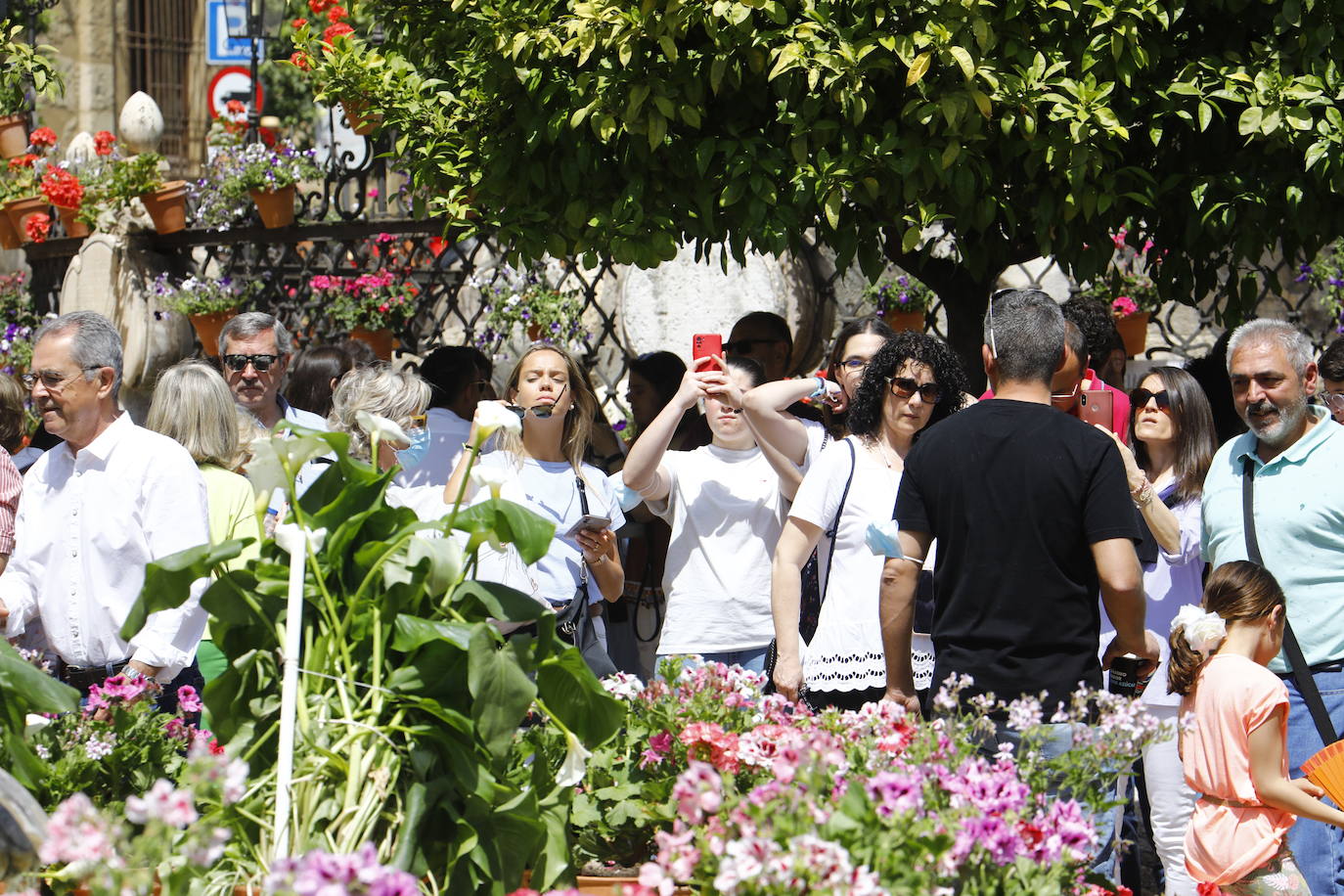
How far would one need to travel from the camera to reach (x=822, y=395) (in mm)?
4621

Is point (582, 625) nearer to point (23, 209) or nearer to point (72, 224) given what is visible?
point (72, 224)

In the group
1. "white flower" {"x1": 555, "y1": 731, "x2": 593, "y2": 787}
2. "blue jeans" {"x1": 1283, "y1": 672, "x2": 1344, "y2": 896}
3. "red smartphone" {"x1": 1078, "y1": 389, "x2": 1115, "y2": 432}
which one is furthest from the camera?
"red smartphone" {"x1": 1078, "y1": 389, "x2": 1115, "y2": 432}

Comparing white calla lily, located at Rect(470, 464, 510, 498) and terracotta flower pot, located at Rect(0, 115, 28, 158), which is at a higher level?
terracotta flower pot, located at Rect(0, 115, 28, 158)

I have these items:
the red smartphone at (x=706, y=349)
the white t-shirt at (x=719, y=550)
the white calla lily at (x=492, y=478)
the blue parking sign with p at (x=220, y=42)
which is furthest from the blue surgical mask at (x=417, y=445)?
the blue parking sign with p at (x=220, y=42)

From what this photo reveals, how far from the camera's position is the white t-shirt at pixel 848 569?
3826mm

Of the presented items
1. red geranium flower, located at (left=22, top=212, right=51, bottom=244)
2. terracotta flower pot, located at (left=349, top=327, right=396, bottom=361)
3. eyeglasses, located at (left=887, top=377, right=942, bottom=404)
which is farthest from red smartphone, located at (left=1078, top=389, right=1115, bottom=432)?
red geranium flower, located at (left=22, top=212, right=51, bottom=244)

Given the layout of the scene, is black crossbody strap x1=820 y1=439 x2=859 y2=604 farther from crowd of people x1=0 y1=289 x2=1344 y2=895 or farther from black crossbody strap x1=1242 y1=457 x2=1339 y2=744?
black crossbody strap x1=1242 y1=457 x2=1339 y2=744

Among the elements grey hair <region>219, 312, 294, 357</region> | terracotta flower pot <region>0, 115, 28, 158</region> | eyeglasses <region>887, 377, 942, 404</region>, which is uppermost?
terracotta flower pot <region>0, 115, 28, 158</region>

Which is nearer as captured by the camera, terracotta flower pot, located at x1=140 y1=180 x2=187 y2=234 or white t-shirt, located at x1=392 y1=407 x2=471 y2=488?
white t-shirt, located at x1=392 y1=407 x2=471 y2=488

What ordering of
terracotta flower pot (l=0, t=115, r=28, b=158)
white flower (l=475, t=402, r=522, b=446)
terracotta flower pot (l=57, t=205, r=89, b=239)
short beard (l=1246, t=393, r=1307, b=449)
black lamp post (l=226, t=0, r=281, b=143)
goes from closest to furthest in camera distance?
white flower (l=475, t=402, r=522, b=446), short beard (l=1246, t=393, r=1307, b=449), terracotta flower pot (l=57, t=205, r=89, b=239), terracotta flower pot (l=0, t=115, r=28, b=158), black lamp post (l=226, t=0, r=281, b=143)

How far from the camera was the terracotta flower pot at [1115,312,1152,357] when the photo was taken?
24.1 feet

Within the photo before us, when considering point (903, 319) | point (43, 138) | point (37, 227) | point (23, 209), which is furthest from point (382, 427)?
point (43, 138)

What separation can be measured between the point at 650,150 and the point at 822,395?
→ 929 millimetres

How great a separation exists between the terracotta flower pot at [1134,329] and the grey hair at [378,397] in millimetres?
4107
